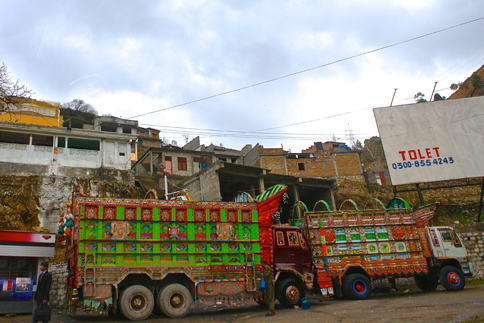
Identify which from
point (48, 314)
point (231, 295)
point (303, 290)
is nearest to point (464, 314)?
point (303, 290)

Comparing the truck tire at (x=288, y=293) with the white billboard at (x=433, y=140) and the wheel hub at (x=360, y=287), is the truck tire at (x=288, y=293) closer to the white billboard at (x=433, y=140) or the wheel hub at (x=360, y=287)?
the wheel hub at (x=360, y=287)

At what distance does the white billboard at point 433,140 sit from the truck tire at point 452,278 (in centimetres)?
792

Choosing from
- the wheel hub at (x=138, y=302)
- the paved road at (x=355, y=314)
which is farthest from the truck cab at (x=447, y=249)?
the wheel hub at (x=138, y=302)

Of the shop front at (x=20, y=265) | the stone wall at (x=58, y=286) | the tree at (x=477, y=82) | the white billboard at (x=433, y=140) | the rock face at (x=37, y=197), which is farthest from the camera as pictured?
the tree at (x=477, y=82)

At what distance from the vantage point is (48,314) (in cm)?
777

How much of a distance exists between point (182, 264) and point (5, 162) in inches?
648

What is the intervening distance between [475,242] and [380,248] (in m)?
9.98

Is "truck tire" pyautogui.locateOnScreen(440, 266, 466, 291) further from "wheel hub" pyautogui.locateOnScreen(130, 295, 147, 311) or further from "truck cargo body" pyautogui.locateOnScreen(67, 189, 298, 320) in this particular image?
"wheel hub" pyautogui.locateOnScreen(130, 295, 147, 311)

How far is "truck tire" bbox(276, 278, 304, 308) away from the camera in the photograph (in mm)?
11453

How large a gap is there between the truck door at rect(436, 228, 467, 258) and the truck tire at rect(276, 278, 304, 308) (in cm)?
602

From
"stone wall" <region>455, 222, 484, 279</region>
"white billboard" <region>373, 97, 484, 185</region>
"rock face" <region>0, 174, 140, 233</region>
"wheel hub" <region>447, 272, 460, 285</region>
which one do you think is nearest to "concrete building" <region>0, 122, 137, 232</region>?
"rock face" <region>0, 174, 140, 233</region>

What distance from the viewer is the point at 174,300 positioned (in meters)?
10.1

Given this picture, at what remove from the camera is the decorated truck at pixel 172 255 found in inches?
374

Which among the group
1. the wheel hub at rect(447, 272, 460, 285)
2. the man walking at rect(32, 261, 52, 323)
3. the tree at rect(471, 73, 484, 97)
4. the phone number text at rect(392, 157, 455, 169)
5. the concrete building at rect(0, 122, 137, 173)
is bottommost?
the wheel hub at rect(447, 272, 460, 285)
